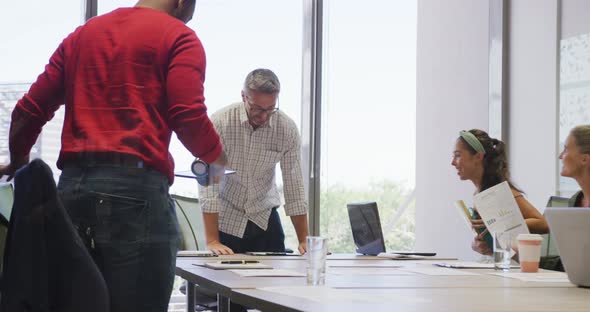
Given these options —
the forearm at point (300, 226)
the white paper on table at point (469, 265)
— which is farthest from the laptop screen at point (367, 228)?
the white paper on table at point (469, 265)

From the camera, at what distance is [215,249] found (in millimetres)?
3426

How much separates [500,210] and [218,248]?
3.74ft

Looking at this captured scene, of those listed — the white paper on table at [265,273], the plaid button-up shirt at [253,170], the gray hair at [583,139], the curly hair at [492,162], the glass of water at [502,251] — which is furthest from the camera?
the curly hair at [492,162]

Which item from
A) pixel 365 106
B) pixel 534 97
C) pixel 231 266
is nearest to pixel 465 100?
pixel 534 97

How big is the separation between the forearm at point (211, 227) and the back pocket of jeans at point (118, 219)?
1.63m

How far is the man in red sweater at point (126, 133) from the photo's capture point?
1.92 m

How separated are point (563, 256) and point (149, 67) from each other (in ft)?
3.75

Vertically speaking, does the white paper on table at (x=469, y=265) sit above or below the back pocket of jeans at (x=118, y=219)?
below

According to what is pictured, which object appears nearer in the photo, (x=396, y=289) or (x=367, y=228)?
(x=396, y=289)

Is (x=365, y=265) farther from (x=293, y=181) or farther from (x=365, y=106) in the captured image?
(x=365, y=106)

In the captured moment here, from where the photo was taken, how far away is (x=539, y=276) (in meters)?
2.52

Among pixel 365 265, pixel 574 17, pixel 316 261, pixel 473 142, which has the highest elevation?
pixel 574 17

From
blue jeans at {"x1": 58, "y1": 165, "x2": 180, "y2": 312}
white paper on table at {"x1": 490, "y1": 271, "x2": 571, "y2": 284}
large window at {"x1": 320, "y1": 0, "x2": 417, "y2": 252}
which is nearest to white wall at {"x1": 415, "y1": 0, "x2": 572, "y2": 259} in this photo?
large window at {"x1": 320, "y1": 0, "x2": 417, "y2": 252}

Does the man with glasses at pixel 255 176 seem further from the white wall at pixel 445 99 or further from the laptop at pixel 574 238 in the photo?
the white wall at pixel 445 99
